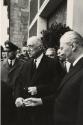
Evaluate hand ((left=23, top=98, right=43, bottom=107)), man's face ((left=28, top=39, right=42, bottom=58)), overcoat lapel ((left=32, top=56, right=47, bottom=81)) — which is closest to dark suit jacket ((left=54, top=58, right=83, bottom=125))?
hand ((left=23, top=98, right=43, bottom=107))

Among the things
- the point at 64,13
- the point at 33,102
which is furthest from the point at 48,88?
the point at 64,13

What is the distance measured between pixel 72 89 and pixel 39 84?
1.81 metres

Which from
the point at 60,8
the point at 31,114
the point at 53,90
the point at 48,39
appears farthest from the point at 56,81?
the point at 60,8

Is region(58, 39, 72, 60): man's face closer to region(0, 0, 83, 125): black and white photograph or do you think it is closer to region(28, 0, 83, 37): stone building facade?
region(0, 0, 83, 125): black and white photograph

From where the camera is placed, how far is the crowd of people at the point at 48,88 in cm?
466

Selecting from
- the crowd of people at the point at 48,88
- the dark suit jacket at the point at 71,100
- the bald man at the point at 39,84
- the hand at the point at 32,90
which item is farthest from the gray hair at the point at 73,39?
the hand at the point at 32,90

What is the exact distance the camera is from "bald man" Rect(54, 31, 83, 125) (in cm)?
456

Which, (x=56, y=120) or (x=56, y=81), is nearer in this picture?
(x=56, y=120)

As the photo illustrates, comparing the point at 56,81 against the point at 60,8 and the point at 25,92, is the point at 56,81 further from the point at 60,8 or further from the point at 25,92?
the point at 60,8

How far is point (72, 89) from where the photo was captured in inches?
182

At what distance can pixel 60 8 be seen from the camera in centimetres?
1584

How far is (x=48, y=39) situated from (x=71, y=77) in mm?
3056

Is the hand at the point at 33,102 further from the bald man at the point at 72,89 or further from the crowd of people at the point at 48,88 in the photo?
the bald man at the point at 72,89

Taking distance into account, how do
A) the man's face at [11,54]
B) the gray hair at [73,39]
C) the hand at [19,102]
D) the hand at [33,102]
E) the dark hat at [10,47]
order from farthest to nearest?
1. the dark hat at [10,47]
2. the man's face at [11,54]
3. the hand at [19,102]
4. the hand at [33,102]
5. the gray hair at [73,39]
